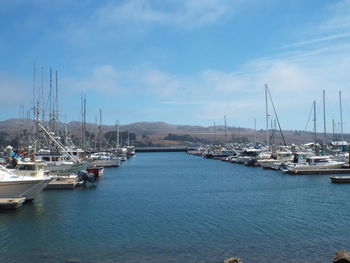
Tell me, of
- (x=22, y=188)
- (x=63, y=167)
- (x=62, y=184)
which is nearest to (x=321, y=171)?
(x=63, y=167)

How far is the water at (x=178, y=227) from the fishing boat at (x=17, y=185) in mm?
1072

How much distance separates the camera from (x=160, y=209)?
32844mm

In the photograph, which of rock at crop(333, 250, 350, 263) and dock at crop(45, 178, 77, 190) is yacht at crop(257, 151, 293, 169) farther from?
rock at crop(333, 250, 350, 263)

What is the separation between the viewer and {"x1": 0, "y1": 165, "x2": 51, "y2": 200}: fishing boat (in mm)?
31688

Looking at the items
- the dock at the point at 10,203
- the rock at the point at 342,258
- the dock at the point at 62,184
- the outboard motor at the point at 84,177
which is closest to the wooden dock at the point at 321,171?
the outboard motor at the point at 84,177

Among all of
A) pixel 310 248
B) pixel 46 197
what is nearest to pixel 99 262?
pixel 310 248

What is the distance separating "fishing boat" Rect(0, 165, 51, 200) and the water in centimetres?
107

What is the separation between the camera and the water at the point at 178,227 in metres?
19.9

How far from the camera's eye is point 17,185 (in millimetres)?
32219

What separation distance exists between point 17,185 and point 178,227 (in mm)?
14183

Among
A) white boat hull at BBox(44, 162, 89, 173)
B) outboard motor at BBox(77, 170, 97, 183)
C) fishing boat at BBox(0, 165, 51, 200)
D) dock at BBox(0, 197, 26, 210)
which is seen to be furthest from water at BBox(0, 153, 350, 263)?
white boat hull at BBox(44, 162, 89, 173)

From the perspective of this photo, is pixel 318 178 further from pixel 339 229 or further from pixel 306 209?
pixel 339 229

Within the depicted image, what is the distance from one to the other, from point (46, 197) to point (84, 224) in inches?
497

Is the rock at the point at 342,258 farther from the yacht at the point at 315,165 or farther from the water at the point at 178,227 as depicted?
the yacht at the point at 315,165
